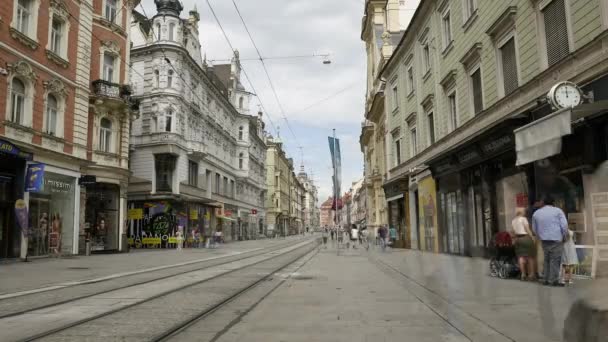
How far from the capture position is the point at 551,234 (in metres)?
8.55

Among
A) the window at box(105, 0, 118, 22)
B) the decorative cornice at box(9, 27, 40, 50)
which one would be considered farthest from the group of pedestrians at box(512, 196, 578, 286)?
the window at box(105, 0, 118, 22)

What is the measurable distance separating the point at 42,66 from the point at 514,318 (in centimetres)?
2101

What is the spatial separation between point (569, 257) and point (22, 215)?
62.1 feet

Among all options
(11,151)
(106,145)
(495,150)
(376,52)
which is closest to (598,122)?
(495,150)

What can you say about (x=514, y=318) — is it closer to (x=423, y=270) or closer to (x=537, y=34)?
(x=423, y=270)

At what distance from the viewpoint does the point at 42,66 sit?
2048 centimetres

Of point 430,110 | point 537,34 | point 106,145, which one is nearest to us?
point 537,34

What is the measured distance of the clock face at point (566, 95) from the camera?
939 cm

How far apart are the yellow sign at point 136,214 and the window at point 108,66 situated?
12.3 metres

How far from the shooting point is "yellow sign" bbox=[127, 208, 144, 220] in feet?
118

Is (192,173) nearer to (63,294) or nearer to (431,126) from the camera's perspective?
(431,126)

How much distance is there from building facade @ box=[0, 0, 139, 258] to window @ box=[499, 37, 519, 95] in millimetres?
17475

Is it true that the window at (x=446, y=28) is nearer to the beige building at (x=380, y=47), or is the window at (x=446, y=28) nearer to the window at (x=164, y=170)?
the beige building at (x=380, y=47)

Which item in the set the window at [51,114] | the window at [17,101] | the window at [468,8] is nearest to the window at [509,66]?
the window at [468,8]
